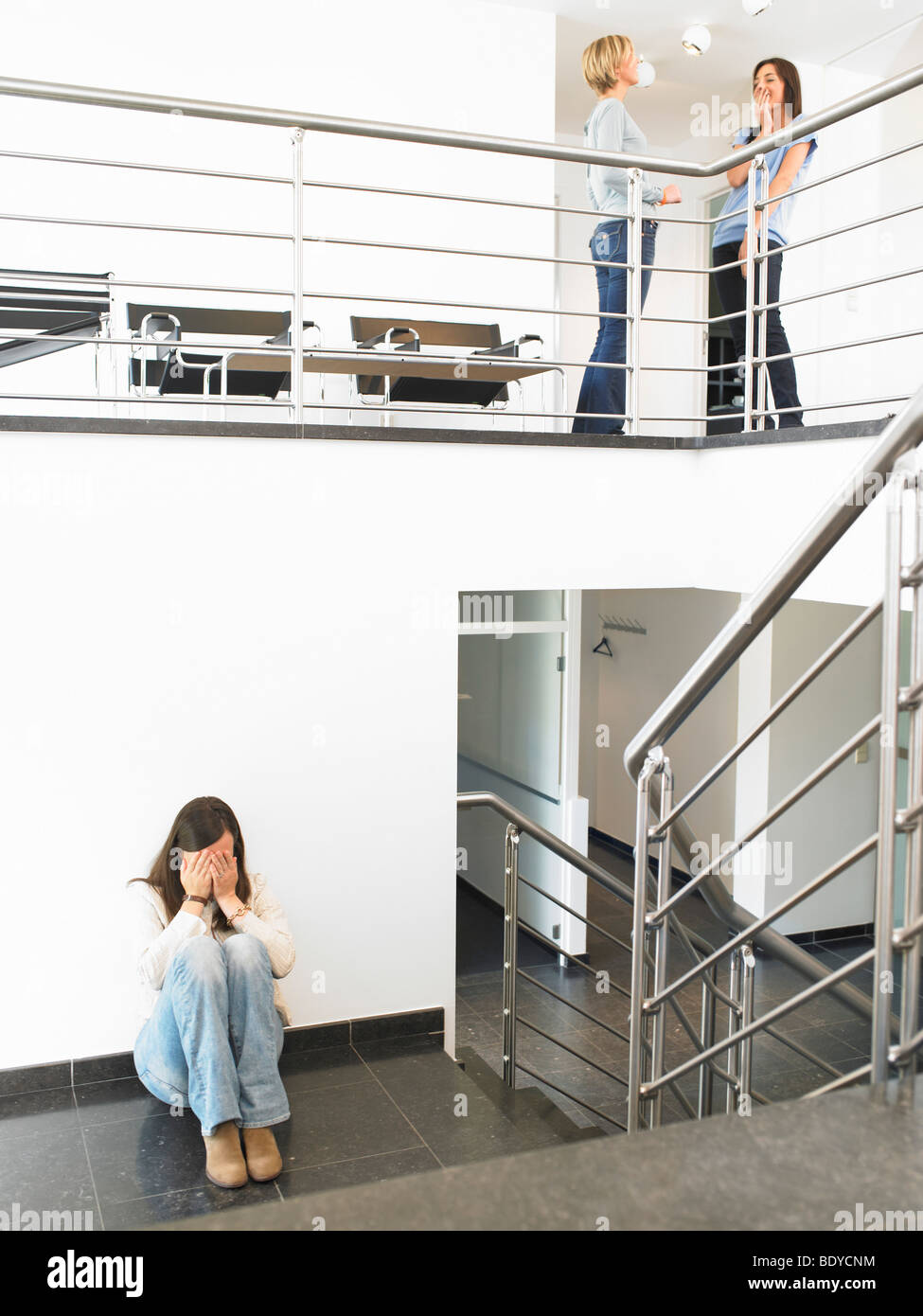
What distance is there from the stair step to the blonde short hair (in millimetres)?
3583

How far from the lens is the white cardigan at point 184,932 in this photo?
3191 mm

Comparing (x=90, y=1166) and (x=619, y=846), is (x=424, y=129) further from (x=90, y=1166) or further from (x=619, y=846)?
(x=619, y=846)

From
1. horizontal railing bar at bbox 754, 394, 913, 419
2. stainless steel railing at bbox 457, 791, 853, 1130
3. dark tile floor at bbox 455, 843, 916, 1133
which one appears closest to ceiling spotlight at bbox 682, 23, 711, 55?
horizontal railing bar at bbox 754, 394, 913, 419

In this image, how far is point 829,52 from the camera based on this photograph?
285 inches

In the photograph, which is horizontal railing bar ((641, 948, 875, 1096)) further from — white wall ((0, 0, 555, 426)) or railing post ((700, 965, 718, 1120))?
white wall ((0, 0, 555, 426))

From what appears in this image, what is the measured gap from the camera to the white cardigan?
10.5ft

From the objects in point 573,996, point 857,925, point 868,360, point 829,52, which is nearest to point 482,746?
point 573,996

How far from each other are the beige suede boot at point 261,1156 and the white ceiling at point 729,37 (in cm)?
593

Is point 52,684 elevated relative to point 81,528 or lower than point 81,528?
lower

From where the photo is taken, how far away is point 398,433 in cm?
→ 371

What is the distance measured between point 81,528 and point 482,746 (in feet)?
12.1

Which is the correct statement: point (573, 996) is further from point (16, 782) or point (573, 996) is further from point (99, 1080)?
point (16, 782)

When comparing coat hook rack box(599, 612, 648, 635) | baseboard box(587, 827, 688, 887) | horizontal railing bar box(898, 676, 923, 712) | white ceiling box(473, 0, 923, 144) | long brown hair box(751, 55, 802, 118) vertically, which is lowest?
baseboard box(587, 827, 688, 887)

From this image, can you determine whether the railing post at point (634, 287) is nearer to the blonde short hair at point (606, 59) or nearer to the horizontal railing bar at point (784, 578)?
the blonde short hair at point (606, 59)
